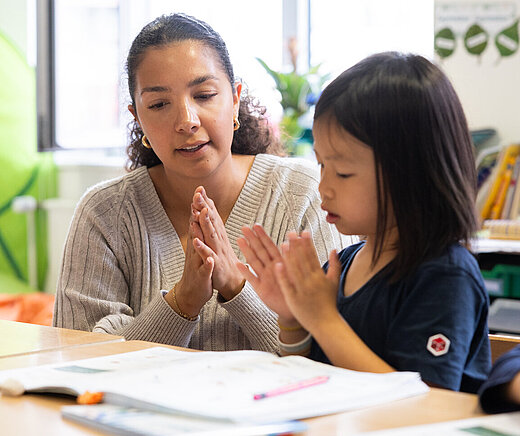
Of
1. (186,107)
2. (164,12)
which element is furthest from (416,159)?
(164,12)

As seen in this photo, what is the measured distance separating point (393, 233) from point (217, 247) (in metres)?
0.41

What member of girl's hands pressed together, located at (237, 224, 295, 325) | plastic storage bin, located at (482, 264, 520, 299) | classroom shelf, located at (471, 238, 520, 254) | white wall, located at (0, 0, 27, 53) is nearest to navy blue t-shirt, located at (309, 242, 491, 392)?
girl's hands pressed together, located at (237, 224, 295, 325)

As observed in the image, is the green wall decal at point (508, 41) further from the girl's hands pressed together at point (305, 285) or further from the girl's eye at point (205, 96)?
the girl's hands pressed together at point (305, 285)

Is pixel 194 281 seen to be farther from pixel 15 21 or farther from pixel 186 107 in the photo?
pixel 15 21

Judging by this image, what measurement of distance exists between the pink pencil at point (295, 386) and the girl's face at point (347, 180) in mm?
288

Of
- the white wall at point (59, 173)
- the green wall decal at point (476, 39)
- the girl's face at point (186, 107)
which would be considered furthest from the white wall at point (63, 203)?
the girl's face at point (186, 107)

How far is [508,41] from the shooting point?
292 cm

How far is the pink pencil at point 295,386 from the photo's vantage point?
83 centimetres

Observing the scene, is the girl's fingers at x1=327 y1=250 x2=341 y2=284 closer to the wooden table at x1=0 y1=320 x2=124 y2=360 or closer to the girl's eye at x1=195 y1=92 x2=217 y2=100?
the wooden table at x1=0 y1=320 x2=124 y2=360

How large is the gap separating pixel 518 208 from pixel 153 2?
2.21 metres

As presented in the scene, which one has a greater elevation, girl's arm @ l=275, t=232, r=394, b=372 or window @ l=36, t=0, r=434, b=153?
window @ l=36, t=0, r=434, b=153

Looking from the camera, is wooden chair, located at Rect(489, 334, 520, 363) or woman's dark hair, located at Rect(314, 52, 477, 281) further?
wooden chair, located at Rect(489, 334, 520, 363)

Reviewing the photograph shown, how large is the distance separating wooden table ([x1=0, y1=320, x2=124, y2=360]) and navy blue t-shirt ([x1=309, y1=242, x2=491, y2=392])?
0.41 metres

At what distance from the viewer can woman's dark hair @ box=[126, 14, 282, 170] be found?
1664 millimetres
